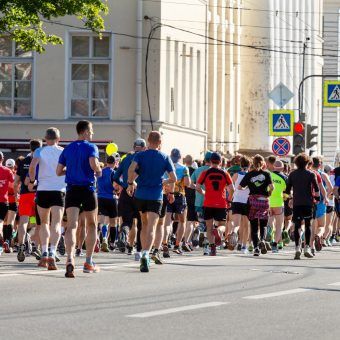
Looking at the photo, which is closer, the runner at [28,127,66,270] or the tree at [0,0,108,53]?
the runner at [28,127,66,270]

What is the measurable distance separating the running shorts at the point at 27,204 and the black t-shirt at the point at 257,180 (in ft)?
12.6

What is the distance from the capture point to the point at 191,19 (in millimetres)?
49156

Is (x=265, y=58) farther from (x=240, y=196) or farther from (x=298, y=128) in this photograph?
(x=240, y=196)

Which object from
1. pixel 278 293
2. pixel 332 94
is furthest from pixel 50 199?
pixel 332 94

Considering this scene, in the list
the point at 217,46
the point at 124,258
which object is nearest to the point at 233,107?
the point at 217,46

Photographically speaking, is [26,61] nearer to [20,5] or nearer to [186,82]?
[186,82]

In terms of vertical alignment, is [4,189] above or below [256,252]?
above

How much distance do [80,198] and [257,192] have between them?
23.4ft

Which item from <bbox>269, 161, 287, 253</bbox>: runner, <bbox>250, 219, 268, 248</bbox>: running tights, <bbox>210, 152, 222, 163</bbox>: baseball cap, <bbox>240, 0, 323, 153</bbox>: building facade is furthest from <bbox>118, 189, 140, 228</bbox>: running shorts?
<bbox>240, 0, 323, 153</bbox>: building facade

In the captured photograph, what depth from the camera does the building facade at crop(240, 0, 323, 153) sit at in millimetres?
66562

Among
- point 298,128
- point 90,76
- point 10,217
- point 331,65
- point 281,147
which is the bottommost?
point 10,217

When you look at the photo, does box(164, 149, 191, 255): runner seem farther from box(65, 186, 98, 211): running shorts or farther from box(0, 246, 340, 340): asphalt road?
box(65, 186, 98, 211): running shorts

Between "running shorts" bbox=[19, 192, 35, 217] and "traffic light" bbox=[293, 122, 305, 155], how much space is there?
58.8 ft

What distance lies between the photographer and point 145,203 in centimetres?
1917
